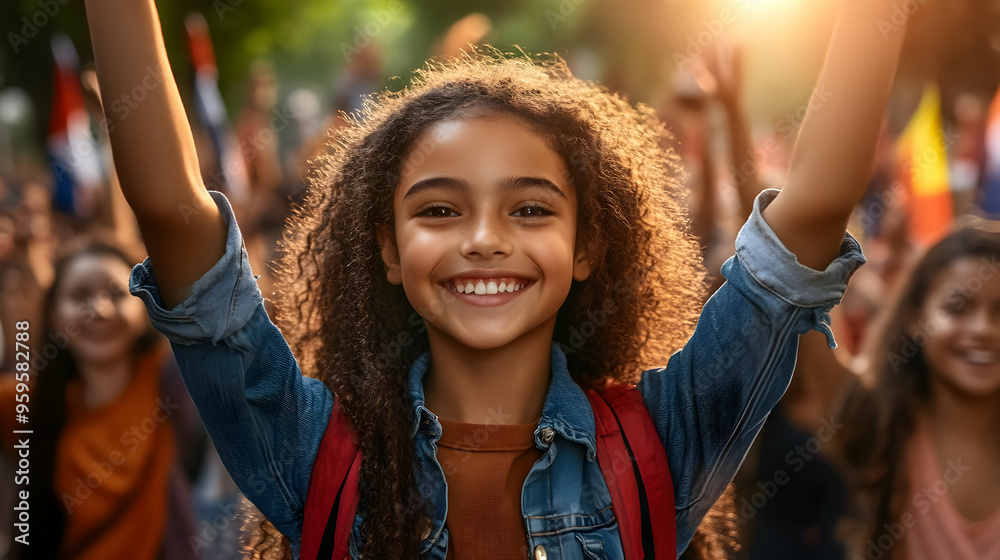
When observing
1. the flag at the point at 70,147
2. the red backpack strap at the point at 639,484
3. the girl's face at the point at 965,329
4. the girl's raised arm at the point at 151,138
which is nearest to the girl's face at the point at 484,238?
the red backpack strap at the point at 639,484

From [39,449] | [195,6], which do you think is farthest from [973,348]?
[195,6]

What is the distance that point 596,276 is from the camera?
73.2 inches

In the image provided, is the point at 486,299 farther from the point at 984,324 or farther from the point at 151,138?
the point at 984,324

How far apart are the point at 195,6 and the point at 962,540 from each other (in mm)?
8516

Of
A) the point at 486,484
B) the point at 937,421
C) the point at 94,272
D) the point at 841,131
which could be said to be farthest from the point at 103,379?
the point at 937,421

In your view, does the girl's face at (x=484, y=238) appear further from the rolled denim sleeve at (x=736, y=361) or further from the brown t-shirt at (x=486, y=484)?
the rolled denim sleeve at (x=736, y=361)

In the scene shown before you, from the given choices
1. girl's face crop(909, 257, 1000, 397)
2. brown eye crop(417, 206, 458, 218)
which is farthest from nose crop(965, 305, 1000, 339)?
brown eye crop(417, 206, 458, 218)

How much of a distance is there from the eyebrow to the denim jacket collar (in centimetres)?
40

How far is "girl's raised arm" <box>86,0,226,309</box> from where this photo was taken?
131 cm

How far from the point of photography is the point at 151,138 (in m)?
1.33

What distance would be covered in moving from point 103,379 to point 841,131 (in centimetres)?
290

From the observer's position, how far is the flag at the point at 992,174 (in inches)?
131

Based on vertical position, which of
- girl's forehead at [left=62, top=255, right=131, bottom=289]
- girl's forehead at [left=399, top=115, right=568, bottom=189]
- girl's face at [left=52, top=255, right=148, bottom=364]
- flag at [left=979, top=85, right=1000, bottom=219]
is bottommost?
girl's forehead at [left=399, top=115, right=568, bottom=189]

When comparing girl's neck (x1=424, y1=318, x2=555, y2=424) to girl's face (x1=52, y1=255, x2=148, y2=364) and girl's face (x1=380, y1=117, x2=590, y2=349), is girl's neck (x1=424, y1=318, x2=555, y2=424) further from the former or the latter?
girl's face (x1=52, y1=255, x2=148, y2=364)
